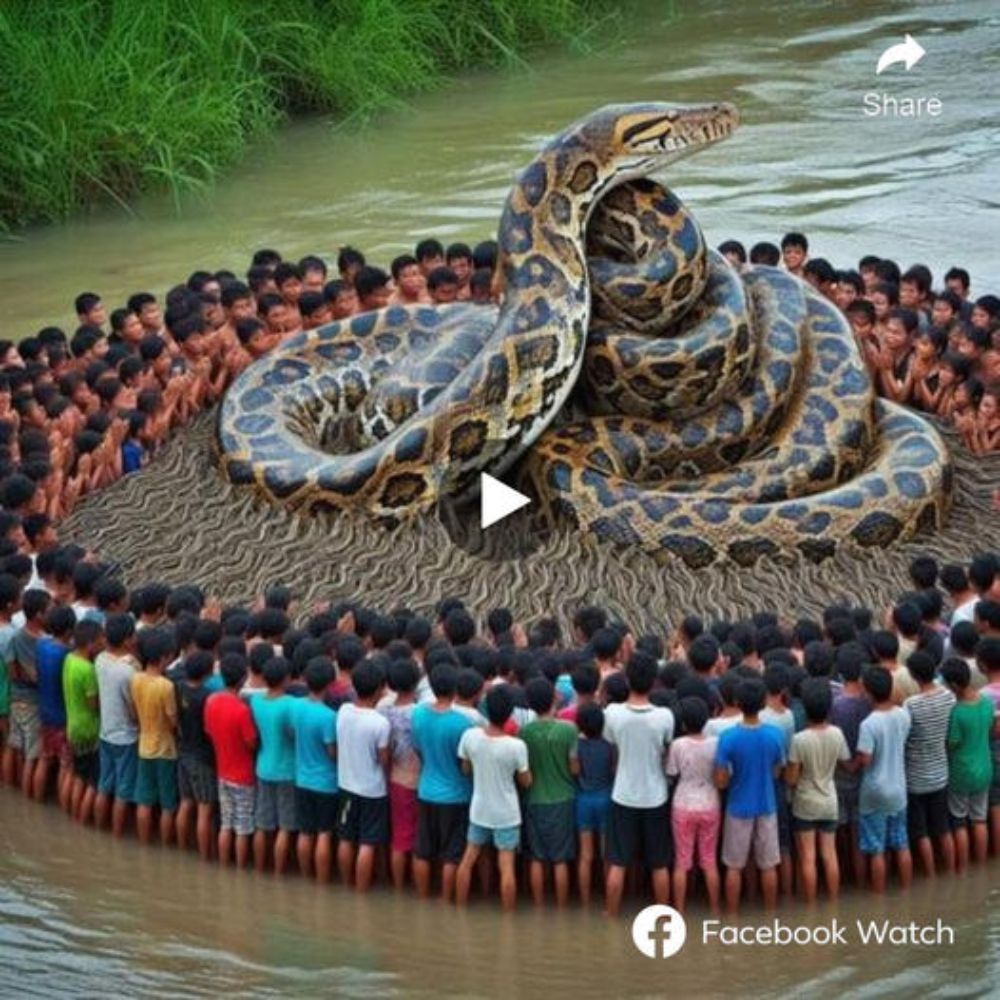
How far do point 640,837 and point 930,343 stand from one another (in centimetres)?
502

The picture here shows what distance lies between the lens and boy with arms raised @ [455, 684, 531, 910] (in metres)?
9.98

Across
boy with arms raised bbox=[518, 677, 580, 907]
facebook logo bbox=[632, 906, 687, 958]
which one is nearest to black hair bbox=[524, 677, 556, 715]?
boy with arms raised bbox=[518, 677, 580, 907]

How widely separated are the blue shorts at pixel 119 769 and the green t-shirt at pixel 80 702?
0.14 metres

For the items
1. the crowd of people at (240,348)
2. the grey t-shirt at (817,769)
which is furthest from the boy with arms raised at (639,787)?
the crowd of people at (240,348)

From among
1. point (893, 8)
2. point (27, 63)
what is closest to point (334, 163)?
point (27, 63)

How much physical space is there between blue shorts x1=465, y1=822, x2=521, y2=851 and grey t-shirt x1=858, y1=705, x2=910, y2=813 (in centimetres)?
145

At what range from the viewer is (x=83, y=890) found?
10688mm

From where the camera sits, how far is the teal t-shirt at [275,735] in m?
10.4

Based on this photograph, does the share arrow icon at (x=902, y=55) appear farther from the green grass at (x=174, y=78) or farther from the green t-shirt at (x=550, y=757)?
the green t-shirt at (x=550, y=757)

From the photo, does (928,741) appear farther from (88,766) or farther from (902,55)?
(902,55)

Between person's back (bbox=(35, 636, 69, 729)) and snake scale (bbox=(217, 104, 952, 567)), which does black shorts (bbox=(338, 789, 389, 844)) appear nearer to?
person's back (bbox=(35, 636, 69, 729))

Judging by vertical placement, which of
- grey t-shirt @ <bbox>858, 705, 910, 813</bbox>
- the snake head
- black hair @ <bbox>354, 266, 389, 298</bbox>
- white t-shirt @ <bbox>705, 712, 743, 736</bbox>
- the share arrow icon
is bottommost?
the share arrow icon

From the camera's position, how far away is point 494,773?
10.0 metres

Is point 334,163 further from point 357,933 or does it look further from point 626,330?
point 357,933
